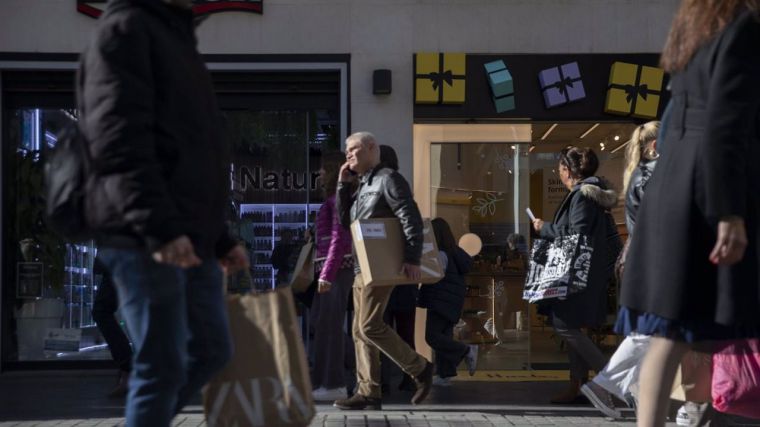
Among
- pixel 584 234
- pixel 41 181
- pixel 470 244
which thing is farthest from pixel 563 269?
pixel 41 181

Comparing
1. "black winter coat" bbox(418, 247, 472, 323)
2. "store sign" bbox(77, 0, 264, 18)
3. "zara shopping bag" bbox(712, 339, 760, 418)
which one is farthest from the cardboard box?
"store sign" bbox(77, 0, 264, 18)

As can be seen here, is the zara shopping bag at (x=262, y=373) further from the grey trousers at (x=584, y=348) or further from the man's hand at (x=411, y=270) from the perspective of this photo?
the grey trousers at (x=584, y=348)

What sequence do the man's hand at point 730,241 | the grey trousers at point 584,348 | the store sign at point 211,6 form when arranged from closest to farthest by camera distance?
1. the man's hand at point 730,241
2. the grey trousers at point 584,348
3. the store sign at point 211,6

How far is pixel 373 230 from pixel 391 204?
22 centimetres

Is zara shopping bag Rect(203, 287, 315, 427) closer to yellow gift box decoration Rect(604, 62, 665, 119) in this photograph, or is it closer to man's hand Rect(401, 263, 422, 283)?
man's hand Rect(401, 263, 422, 283)

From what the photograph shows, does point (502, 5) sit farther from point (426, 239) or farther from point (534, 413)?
point (534, 413)

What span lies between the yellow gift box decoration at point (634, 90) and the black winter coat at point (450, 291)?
7.05ft

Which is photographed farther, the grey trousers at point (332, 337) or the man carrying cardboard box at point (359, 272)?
the grey trousers at point (332, 337)

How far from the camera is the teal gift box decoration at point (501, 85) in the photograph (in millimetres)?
10883

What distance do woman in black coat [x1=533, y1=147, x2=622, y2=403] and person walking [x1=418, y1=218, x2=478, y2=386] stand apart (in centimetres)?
121

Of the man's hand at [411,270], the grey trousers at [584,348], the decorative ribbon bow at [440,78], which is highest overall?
the decorative ribbon bow at [440,78]

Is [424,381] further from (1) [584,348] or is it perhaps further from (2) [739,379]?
(2) [739,379]

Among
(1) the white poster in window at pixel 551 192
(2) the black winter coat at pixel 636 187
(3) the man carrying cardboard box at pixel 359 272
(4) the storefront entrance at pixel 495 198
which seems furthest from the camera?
(1) the white poster in window at pixel 551 192

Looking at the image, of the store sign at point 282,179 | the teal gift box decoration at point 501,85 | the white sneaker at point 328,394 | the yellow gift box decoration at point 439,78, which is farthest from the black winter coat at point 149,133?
the store sign at point 282,179
